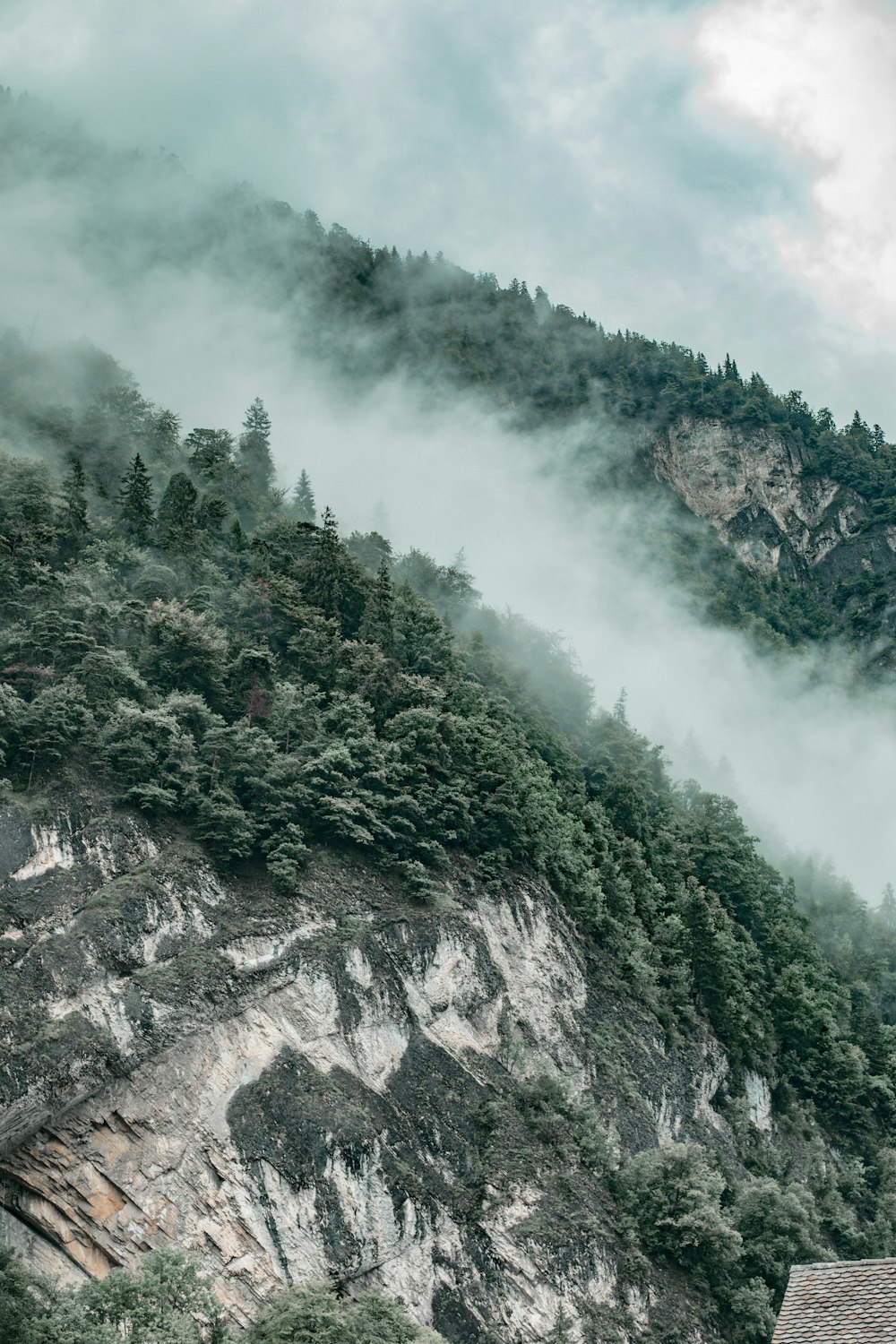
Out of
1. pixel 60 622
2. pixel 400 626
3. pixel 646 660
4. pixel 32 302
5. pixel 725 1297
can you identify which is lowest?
pixel 725 1297

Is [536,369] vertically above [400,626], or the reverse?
[536,369]

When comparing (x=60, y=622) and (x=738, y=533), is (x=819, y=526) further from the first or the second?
(x=60, y=622)

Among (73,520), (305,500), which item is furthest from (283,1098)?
(305,500)

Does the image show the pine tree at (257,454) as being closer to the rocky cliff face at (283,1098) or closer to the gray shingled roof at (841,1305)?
the rocky cliff face at (283,1098)

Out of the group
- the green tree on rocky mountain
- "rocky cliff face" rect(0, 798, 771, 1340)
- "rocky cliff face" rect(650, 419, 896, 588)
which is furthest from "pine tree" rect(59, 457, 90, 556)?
"rocky cliff face" rect(650, 419, 896, 588)

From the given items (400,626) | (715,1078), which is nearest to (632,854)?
(715,1078)

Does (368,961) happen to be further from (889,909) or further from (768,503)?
(768,503)
